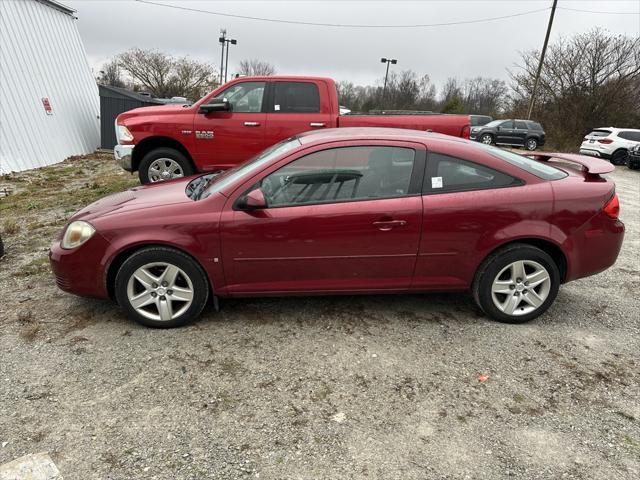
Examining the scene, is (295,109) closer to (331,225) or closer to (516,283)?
(331,225)

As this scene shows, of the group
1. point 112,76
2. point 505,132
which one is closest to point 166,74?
point 112,76

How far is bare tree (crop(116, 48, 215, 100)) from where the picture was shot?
41969 millimetres

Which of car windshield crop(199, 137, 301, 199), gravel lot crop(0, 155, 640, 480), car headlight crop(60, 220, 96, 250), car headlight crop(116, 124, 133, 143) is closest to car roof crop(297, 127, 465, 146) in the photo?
car windshield crop(199, 137, 301, 199)

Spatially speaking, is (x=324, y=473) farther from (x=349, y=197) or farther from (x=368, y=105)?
(x=368, y=105)

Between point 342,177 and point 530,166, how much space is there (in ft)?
5.14

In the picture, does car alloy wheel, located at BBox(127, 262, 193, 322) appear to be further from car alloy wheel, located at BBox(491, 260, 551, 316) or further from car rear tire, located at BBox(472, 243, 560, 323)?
car alloy wheel, located at BBox(491, 260, 551, 316)

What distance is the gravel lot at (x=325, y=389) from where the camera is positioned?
229 centimetres

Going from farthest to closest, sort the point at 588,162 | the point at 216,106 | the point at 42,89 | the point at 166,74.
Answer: the point at 166,74 → the point at 42,89 → the point at 216,106 → the point at 588,162

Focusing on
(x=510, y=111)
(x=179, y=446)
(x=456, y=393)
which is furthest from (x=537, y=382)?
(x=510, y=111)

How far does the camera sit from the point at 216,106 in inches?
257

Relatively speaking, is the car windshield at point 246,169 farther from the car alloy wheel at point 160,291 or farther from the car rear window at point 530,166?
the car rear window at point 530,166

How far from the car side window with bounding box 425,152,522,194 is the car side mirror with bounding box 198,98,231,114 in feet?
13.4

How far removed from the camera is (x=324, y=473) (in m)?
2.20

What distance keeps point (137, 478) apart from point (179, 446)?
249 millimetres
